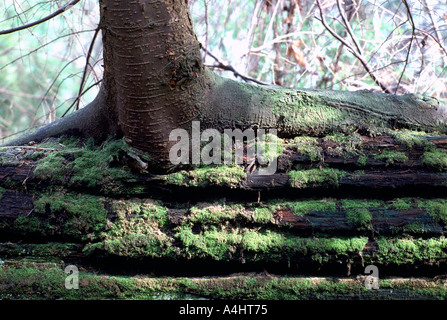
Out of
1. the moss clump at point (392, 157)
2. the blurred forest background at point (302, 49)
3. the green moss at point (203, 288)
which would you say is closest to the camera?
the green moss at point (203, 288)

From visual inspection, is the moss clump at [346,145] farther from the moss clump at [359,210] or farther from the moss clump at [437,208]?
the moss clump at [437,208]

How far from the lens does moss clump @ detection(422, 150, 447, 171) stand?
5.23 ft

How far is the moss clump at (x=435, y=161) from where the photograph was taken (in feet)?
5.23

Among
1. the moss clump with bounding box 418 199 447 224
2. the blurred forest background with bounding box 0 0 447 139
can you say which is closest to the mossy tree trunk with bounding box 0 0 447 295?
the moss clump with bounding box 418 199 447 224

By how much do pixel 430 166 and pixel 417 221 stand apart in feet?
0.85

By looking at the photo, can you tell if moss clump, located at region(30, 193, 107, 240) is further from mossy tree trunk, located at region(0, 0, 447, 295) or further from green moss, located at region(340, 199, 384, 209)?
green moss, located at region(340, 199, 384, 209)

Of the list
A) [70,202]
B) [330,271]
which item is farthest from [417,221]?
[70,202]

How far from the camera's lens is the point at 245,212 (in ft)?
5.07

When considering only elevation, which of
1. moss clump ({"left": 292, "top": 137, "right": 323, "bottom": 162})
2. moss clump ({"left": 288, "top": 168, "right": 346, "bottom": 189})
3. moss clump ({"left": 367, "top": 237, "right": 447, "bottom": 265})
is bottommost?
moss clump ({"left": 367, "top": 237, "right": 447, "bottom": 265})

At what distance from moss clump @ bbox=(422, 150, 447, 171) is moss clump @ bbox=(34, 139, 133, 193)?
125 cm

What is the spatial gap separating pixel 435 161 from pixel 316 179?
1.66ft

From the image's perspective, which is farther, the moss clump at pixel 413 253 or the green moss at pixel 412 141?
the green moss at pixel 412 141
